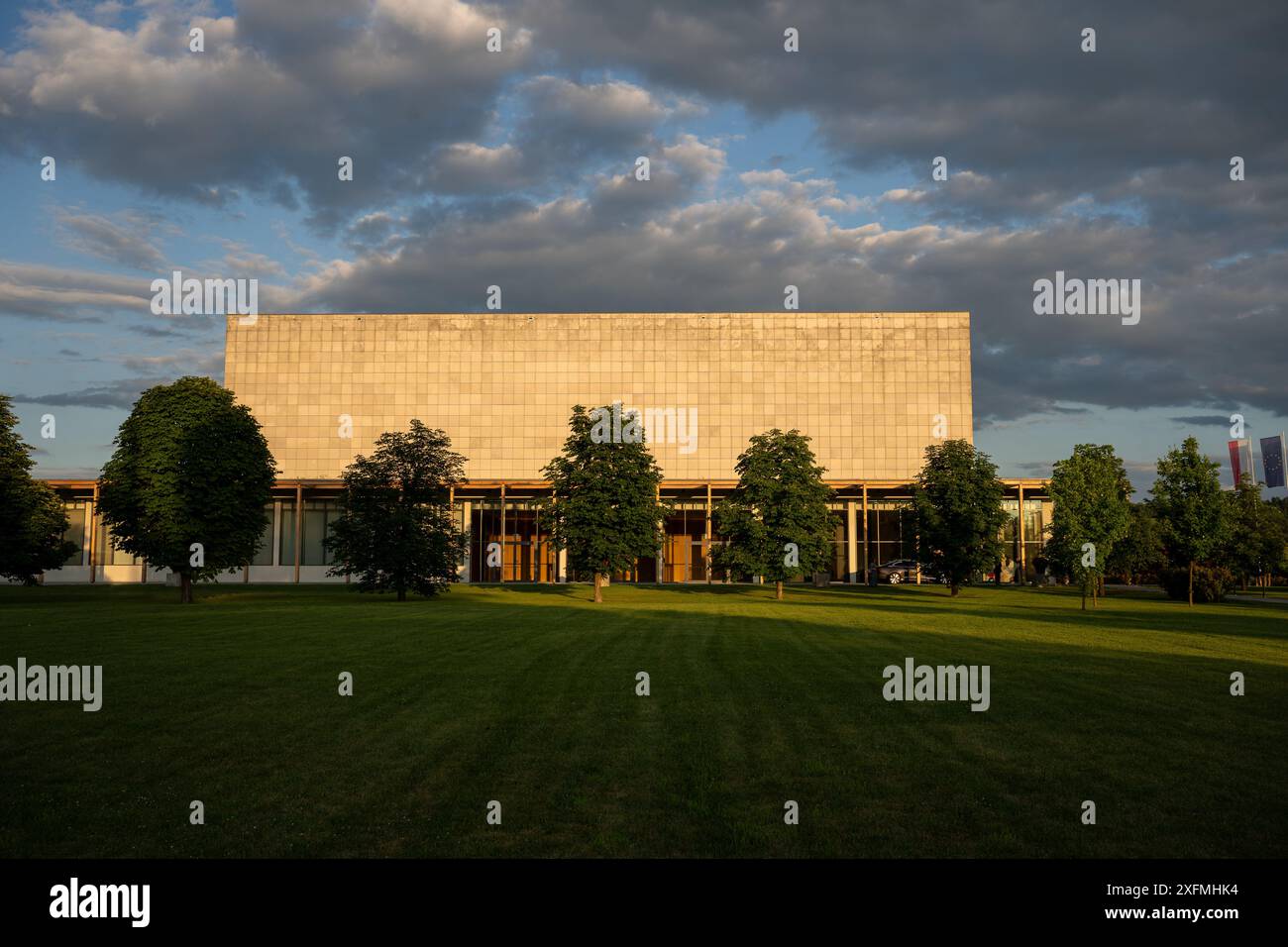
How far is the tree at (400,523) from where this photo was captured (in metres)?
49.2

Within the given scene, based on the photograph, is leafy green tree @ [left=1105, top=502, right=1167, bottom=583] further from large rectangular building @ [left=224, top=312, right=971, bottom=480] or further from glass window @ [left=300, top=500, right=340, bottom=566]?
glass window @ [left=300, top=500, right=340, bottom=566]

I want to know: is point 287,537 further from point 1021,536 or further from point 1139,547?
point 1139,547

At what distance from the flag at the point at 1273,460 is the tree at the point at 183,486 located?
196 meters

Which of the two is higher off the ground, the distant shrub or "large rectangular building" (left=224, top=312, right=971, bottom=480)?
"large rectangular building" (left=224, top=312, right=971, bottom=480)

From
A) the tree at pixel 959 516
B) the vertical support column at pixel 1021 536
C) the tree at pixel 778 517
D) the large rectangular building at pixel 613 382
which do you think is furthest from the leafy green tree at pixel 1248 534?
the large rectangular building at pixel 613 382

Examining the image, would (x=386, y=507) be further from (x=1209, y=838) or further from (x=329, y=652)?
(x=1209, y=838)

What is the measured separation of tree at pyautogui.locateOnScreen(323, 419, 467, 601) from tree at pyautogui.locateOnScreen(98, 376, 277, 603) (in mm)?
4974

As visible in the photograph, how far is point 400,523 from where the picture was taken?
49625mm

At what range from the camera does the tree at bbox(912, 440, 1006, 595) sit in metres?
55.0

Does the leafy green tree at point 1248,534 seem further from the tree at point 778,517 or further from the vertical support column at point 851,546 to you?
the vertical support column at point 851,546

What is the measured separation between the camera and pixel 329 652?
22.6 metres

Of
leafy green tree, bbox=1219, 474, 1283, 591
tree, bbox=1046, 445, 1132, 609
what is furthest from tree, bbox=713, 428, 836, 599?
leafy green tree, bbox=1219, 474, 1283, 591
